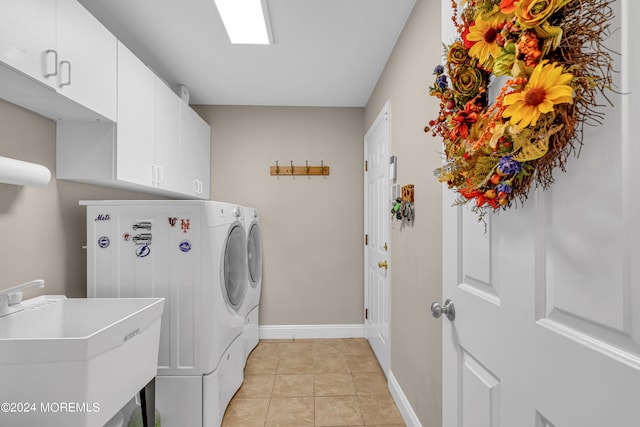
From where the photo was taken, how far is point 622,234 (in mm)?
495

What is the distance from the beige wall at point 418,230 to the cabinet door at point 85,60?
1.58m

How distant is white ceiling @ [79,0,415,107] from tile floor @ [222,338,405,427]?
2.37 m

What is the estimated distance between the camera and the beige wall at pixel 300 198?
332 cm

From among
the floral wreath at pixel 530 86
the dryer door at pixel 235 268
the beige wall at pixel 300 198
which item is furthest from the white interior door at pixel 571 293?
the beige wall at pixel 300 198

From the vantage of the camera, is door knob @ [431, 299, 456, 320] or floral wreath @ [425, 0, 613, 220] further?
door knob @ [431, 299, 456, 320]

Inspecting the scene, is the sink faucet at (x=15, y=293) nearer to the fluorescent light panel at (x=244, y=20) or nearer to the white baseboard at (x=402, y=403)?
the fluorescent light panel at (x=244, y=20)

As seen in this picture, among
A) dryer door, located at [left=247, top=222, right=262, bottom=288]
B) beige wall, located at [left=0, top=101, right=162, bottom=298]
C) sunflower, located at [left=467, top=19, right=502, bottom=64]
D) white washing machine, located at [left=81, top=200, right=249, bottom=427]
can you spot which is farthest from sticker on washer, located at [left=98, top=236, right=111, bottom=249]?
sunflower, located at [left=467, top=19, right=502, bottom=64]

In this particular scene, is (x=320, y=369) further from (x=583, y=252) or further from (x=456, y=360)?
(x=583, y=252)

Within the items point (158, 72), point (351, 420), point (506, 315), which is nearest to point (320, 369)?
point (351, 420)

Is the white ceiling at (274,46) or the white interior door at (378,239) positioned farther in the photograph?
the white interior door at (378,239)

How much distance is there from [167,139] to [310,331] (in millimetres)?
2235

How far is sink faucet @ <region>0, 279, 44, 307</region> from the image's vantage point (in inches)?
49.4

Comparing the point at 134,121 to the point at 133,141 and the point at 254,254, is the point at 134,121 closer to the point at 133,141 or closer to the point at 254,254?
the point at 133,141

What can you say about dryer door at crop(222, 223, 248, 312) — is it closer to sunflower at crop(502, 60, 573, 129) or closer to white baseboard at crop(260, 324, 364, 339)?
white baseboard at crop(260, 324, 364, 339)
